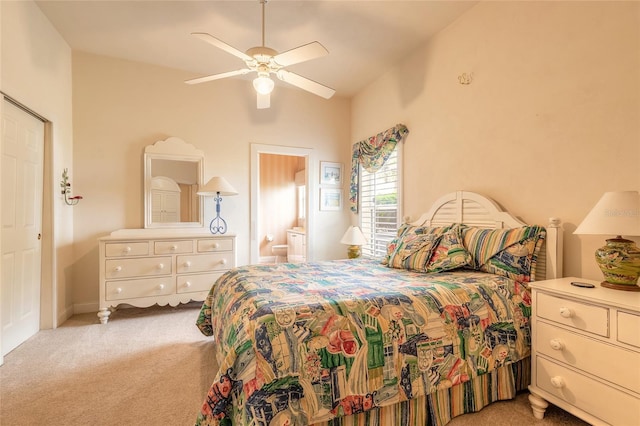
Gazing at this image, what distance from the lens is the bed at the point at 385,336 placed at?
127 centimetres

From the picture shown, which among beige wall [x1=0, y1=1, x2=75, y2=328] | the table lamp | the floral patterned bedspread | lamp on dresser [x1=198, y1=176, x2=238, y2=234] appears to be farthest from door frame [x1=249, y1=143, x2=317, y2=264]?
the floral patterned bedspread

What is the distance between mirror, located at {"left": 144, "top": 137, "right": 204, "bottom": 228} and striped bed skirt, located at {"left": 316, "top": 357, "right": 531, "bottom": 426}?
3116 mm

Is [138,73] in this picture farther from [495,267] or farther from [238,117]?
[495,267]

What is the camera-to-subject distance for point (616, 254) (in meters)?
1.61

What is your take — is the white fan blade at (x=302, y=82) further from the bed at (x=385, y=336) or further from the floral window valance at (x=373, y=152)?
the bed at (x=385, y=336)

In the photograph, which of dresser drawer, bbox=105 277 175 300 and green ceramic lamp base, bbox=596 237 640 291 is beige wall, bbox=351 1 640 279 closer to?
green ceramic lamp base, bbox=596 237 640 291

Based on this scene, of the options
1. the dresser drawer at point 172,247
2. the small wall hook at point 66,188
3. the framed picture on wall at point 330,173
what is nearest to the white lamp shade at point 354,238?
the framed picture on wall at point 330,173

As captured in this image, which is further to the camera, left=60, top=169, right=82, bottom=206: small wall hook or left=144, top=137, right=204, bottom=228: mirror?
left=144, top=137, right=204, bottom=228: mirror

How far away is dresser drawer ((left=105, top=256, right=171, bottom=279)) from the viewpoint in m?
3.14

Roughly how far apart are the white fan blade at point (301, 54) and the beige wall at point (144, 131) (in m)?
2.03

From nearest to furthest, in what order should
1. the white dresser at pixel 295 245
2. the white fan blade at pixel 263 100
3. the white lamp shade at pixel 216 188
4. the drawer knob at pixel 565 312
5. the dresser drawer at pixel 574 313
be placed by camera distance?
the dresser drawer at pixel 574 313, the drawer knob at pixel 565 312, the white fan blade at pixel 263 100, the white lamp shade at pixel 216 188, the white dresser at pixel 295 245

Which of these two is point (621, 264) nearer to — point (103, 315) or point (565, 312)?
point (565, 312)

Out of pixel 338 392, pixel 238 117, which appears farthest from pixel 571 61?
pixel 238 117

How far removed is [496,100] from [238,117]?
3.00m
